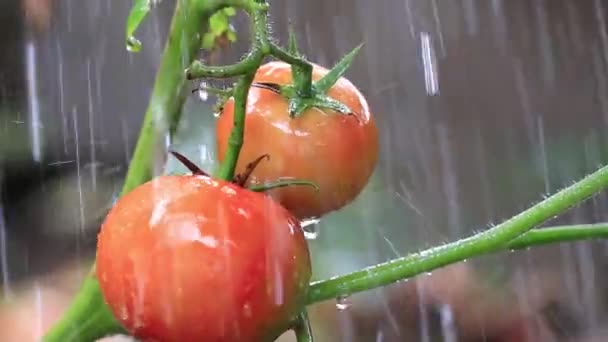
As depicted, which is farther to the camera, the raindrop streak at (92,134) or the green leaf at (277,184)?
the raindrop streak at (92,134)

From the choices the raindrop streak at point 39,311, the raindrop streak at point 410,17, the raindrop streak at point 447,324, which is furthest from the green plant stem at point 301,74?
the raindrop streak at point 410,17

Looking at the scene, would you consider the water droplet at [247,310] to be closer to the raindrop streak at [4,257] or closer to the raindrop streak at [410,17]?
the raindrop streak at [4,257]

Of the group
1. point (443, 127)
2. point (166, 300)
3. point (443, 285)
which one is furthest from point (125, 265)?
point (443, 127)

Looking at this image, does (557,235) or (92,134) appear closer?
(557,235)

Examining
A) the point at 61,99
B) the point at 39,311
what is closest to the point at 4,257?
the point at 39,311

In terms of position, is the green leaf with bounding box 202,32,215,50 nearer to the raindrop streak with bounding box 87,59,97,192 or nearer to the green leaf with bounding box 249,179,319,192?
the green leaf with bounding box 249,179,319,192

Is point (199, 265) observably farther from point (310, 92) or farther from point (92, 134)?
point (92, 134)

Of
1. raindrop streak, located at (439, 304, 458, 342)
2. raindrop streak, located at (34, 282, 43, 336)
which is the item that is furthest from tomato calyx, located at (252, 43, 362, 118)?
raindrop streak, located at (439, 304, 458, 342)
